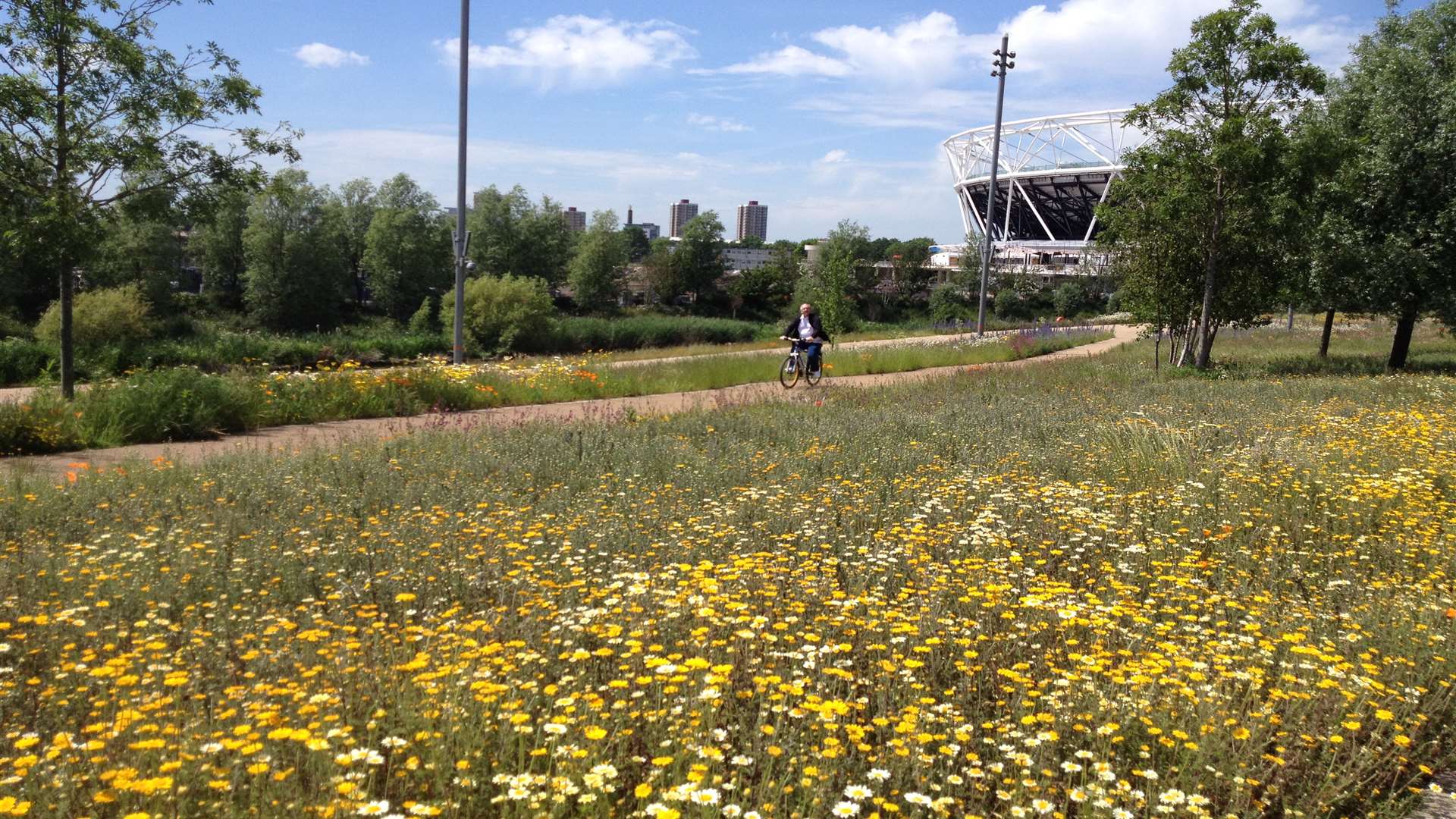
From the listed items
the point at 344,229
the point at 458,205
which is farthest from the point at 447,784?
the point at 344,229

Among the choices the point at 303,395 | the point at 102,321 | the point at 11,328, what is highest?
the point at 303,395

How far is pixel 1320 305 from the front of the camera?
941 inches

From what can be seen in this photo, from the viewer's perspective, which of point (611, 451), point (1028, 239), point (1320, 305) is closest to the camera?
point (611, 451)

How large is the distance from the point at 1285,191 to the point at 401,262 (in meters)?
62.5

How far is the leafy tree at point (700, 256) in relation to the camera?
8950 centimetres

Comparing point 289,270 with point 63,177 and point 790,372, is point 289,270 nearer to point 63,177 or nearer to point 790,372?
point 790,372

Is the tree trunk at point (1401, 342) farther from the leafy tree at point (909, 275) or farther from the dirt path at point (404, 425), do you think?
the leafy tree at point (909, 275)

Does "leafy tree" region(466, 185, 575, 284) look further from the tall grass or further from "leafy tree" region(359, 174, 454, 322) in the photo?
the tall grass

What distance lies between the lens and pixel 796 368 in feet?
59.3

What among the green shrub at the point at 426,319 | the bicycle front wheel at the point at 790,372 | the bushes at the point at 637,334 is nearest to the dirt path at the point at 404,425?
the bicycle front wheel at the point at 790,372

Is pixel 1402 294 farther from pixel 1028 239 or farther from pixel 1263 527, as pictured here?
pixel 1028 239

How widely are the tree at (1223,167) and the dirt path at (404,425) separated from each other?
23.8ft

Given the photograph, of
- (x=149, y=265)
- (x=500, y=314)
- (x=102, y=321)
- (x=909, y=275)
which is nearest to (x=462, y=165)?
(x=102, y=321)

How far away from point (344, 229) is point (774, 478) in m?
75.0
